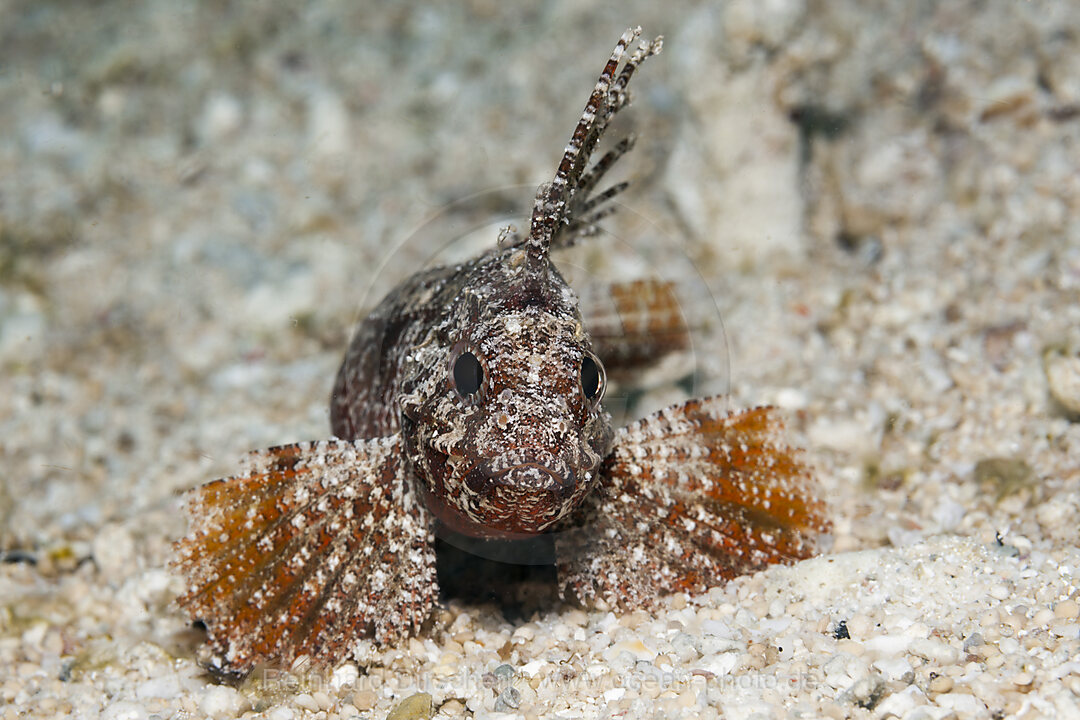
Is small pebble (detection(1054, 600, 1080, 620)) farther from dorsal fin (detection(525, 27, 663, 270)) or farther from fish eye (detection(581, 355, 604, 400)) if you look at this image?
dorsal fin (detection(525, 27, 663, 270))

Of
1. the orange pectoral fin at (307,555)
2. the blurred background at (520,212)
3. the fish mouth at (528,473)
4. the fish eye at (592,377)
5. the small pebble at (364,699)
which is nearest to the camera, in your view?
the fish mouth at (528,473)

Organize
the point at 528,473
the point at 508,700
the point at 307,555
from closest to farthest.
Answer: the point at 528,473, the point at 508,700, the point at 307,555

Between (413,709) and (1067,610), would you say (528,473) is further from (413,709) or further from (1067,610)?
(1067,610)

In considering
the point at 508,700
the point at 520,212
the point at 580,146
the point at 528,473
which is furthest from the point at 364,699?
the point at 520,212

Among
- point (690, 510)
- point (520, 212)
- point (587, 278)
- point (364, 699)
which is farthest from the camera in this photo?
point (520, 212)

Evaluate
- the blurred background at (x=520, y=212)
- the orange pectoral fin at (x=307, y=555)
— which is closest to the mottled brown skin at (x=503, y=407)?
the orange pectoral fin at (x=307, y=555)

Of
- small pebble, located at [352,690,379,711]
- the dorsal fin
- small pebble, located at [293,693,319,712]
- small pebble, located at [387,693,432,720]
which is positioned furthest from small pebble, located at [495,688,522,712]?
the dorsal fin

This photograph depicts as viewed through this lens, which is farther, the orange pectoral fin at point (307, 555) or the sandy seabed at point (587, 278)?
the orange pectoral fin at point (307, 555)

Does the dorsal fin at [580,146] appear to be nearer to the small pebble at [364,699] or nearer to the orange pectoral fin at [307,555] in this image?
the orange pectoral fin at [307,555]

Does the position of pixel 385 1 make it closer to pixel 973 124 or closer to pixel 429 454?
pixel 973 124
